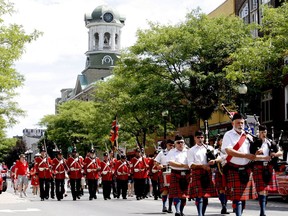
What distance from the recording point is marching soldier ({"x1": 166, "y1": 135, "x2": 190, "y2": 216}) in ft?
48.4

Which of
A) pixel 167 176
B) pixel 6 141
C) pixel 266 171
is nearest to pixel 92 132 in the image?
pixel 6 141

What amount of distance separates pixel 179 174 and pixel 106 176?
38.8 ft

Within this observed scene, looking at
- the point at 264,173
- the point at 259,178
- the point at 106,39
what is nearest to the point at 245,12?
the point at 264,173

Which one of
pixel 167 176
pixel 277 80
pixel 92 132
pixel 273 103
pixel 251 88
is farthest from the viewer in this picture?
pixel 92 132

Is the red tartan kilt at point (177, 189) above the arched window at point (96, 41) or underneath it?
underneath

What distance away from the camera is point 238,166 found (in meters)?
11.5

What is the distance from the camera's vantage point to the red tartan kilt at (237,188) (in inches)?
453

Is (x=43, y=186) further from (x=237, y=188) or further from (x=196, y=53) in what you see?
(x=237, y=188)

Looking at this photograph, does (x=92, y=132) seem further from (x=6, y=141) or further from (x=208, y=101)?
(x=6, y=141)

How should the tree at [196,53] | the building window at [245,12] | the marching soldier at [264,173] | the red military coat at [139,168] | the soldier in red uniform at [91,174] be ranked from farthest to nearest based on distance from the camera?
the building window at [245,12] < the tree at [196,53] < the red military coat at [139,168] < the soldier in red uniform at [91,174] < the marching soldier at [264,173]

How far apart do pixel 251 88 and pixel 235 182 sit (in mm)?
25409

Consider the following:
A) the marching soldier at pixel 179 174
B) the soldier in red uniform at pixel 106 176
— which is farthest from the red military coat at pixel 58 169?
the marching soldier at pixel 179 174

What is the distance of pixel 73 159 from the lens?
25.6 meters

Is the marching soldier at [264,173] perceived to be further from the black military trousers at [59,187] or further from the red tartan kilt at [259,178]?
the black military trousers at [59,187]
